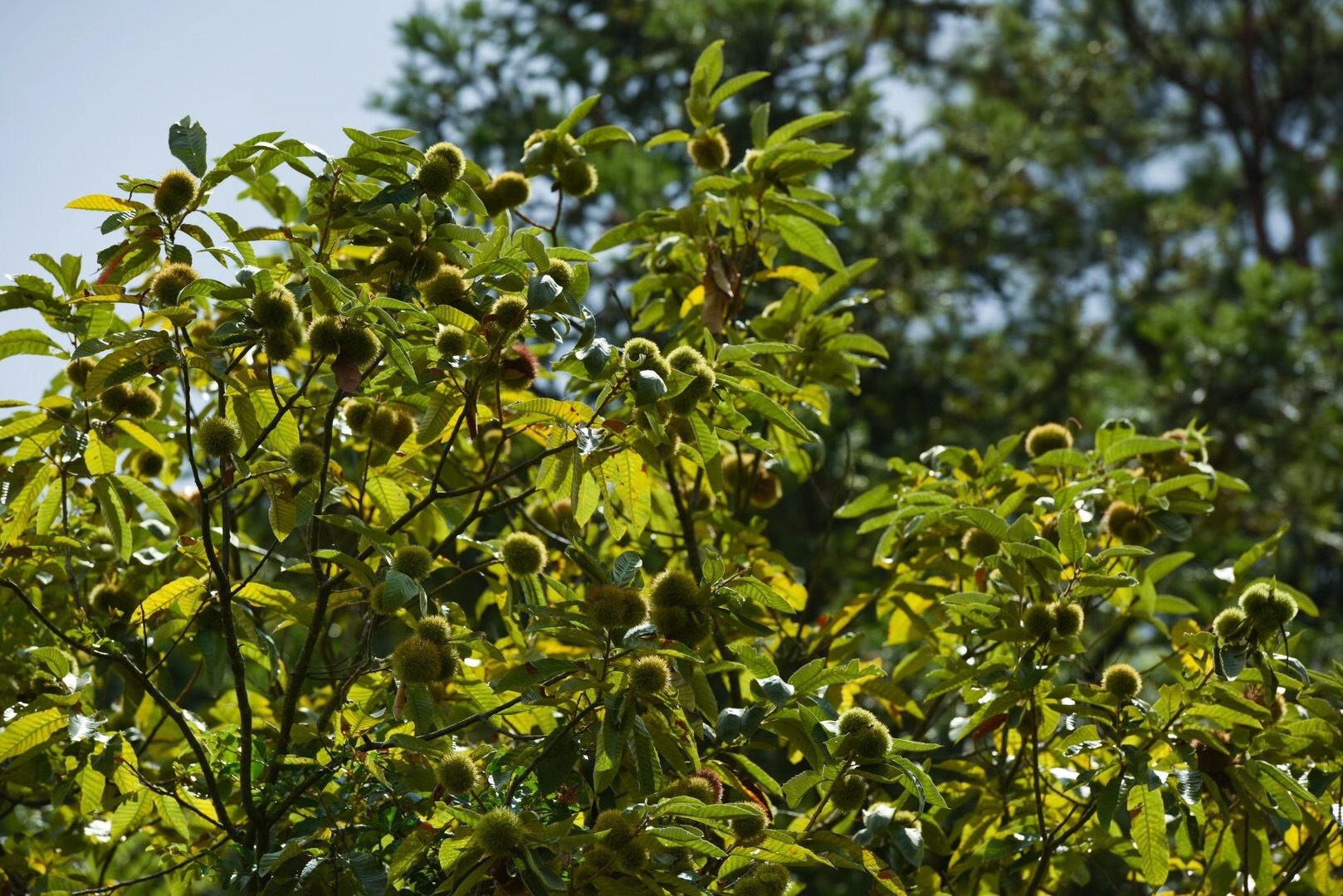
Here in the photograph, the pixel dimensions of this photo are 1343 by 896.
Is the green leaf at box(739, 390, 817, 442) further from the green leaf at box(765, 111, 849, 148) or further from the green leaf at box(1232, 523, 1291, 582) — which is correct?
the green leaf at box(1232, 523, 1291, 582)

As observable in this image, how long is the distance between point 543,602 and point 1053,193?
9.58 metres

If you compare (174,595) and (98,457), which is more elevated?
(98,457)

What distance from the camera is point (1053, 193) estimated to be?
11141 mm

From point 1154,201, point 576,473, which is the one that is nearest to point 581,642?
point 576,473

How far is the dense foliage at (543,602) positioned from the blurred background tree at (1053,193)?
87.8 inches

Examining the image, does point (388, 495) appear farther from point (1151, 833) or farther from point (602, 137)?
point (1151, 833)

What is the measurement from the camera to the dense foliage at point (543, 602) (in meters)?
1.99

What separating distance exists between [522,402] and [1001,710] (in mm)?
913

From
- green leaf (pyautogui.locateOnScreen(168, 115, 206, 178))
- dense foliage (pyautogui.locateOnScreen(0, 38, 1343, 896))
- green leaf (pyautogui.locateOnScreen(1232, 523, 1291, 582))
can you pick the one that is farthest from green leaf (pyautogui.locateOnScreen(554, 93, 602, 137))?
green leaf (pyautogui.locateOnScreen(1232, 523, 1291, 582))

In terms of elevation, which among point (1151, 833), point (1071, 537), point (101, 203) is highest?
point (101, 203)

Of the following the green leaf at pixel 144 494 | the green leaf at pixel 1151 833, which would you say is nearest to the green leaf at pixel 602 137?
the green leaf at pixel 144 494

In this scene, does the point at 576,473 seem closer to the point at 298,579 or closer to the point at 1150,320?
the point at 298,579

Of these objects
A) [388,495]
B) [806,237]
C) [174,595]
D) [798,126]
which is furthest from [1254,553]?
[174,595]

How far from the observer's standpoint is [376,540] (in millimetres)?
2000
